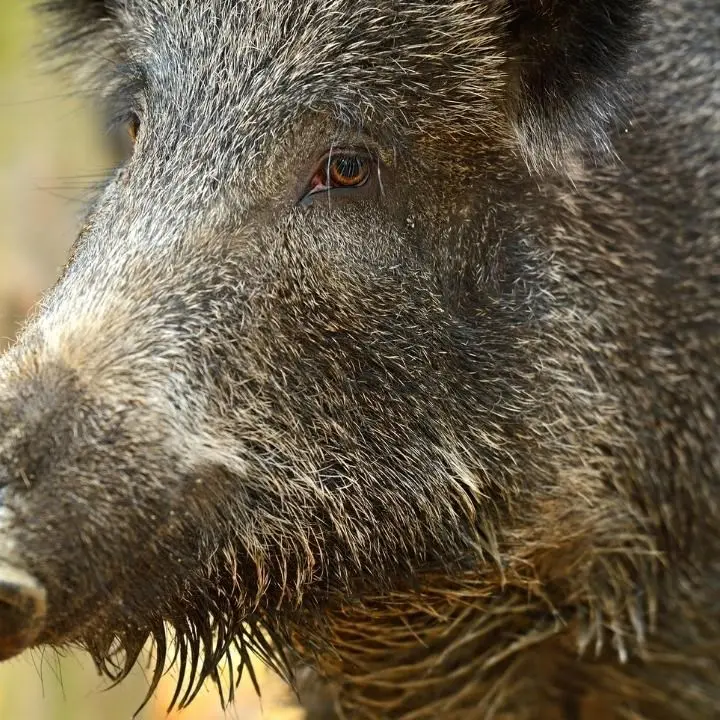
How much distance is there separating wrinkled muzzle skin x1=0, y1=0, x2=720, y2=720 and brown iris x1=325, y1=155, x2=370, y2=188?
0.7 inches

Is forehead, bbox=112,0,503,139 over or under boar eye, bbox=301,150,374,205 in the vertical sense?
over

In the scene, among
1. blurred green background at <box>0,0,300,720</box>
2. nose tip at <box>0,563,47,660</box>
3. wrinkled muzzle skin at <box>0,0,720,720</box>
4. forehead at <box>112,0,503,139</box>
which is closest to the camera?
nose tip at <box>0,563,47,660</box>

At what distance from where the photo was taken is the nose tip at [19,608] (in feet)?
6.26

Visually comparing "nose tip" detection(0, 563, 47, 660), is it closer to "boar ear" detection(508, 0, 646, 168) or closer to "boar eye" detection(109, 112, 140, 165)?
"boar eye" detection(109, 112, 140, 165)

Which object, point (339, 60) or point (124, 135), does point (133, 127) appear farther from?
point (339, 60)

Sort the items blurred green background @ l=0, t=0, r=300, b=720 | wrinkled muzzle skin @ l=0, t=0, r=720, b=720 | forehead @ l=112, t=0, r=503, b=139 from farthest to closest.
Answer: blurred green background @ l=0, t=0, r=300, b=720 → forehead @ l=112, t=0, r=503, b=139 → wrinkled muzzle skin @ l=0, t=0, r=720, b=720

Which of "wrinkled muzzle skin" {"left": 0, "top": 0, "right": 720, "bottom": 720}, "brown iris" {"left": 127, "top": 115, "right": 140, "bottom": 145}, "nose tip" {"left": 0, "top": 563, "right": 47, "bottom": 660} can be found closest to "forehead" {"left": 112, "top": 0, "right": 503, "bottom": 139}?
"wrinkled muzzle skin" {"left": 0, "top": 0, "right": 720, "bottom": 720}

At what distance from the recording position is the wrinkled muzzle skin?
2.16 m

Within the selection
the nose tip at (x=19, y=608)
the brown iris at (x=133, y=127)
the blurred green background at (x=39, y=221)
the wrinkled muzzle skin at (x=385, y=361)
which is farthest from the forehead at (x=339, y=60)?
the blurred green background at (x=39, y=221)

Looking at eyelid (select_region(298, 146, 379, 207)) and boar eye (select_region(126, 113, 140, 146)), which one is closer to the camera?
eyelid (select_region(298, 146, 379, 207))

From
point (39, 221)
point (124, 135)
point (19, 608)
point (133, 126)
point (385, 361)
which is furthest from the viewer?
point (39, 221)

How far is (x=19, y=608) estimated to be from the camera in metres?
1.93

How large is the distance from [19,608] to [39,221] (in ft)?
8.62

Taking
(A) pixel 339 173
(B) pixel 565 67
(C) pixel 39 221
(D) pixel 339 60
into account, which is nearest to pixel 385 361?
(A) pixel 339 173
